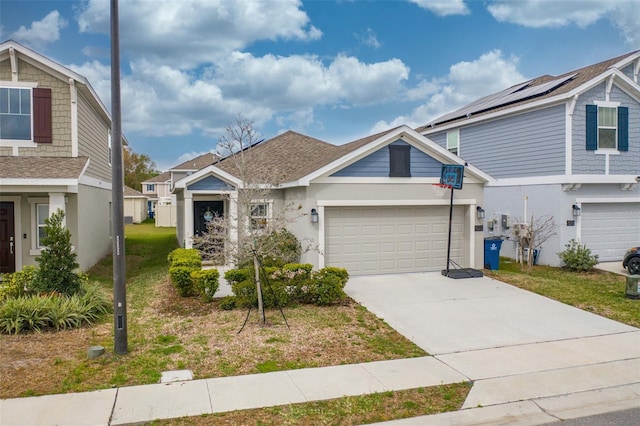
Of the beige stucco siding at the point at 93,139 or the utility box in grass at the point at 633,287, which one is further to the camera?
the beige stucco siding at the point at 93,139

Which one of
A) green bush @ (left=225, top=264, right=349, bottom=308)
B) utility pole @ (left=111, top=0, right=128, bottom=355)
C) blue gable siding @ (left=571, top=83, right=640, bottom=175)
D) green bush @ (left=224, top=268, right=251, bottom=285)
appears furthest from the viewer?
→ blue gable siding @ (left=571, top=83, right=640, bottom=175)

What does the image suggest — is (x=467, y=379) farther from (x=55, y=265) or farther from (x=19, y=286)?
(x=19, y=286)

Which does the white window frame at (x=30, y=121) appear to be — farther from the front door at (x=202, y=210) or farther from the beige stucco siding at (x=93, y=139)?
the front door at (x=202, y=210)

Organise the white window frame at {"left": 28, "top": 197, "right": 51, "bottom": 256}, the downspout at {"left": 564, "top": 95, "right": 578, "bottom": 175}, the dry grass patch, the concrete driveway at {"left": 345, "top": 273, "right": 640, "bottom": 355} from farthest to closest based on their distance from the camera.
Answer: the downspout at {"left": 564, "top": 95, "right": 578, "bottom": 175} → the white window frame at {"left": 28, "top": 197, "right": 51, "bottom": 256} → the concrete driveway at {"left": 345, "top": 273, "right": 640, "bottom": 355} → the dry grass patch

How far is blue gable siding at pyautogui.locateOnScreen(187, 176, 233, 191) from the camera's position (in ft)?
54.9

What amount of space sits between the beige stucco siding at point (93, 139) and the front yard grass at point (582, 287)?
43.6 feet

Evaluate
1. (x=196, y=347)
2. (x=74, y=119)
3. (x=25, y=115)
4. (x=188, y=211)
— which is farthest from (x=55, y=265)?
(x=188, y=211)

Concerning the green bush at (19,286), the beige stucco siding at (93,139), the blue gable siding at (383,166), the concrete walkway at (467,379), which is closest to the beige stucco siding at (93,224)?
the beige stucco siding at (93,139)

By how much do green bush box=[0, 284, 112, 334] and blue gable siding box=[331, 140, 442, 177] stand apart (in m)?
7.52

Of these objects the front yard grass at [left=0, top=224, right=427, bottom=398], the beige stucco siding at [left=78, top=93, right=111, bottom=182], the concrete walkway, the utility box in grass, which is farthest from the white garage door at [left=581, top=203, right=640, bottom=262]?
the beige stucco siding at [left=78, top=93, right=111, bottom=182]

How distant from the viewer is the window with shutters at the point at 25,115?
1406 centimetres

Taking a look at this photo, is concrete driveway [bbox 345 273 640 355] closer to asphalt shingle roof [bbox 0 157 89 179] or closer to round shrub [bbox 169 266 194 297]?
round shrub [bbox 169 266 194 297]

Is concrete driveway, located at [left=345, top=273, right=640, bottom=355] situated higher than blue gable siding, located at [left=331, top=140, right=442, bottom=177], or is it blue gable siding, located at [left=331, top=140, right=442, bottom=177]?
blue gable siding, located at [left=331, top=140, right=442, bottom=177]

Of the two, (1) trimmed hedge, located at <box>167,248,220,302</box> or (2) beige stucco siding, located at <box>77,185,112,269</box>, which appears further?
(2) beige stucco siding, located at <box>77,185,112,269</box>
